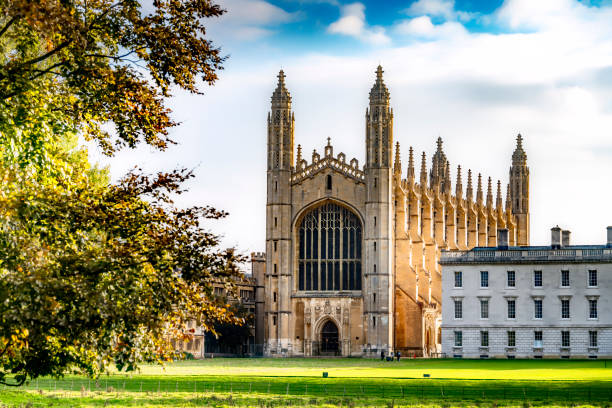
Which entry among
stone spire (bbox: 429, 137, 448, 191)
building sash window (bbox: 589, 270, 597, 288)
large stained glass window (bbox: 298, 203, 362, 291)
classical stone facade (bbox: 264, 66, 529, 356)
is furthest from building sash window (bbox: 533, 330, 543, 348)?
stone spire (bbox: 429, 137, 448, 191)

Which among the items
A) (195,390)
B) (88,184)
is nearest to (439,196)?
(195,390)

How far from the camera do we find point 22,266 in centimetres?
1434

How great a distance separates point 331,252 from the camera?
7731cm

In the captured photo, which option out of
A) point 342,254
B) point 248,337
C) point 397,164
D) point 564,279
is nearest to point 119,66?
point 564,279

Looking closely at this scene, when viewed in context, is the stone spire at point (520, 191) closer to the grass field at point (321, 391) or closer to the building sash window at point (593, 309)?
the building sash window at point (593, 309)

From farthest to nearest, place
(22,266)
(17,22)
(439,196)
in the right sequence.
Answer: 1. (439,196)
2. (17,22)
3. (22,266)

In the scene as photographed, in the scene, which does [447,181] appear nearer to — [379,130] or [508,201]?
[508,201]

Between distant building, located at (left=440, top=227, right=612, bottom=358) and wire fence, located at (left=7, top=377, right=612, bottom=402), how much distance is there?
105 ft

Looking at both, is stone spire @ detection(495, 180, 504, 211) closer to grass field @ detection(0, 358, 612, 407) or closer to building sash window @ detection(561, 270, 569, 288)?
building sash window @ detection(561, 270, 569, 288)

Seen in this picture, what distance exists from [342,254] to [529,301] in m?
15.8

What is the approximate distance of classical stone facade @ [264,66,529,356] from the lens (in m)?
75.7

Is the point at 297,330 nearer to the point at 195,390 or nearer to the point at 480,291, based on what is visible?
the point at 480,291

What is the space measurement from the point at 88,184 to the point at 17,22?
130 inches

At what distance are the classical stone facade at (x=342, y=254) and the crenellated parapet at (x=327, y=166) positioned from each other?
0.08m
